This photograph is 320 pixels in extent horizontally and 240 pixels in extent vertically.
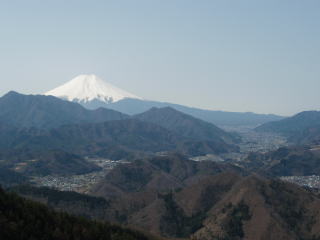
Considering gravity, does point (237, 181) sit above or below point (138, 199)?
above

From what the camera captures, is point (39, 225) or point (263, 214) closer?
point (39, 225)

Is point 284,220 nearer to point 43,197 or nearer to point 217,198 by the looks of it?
point 217,198

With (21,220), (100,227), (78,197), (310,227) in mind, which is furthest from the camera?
(78,197)

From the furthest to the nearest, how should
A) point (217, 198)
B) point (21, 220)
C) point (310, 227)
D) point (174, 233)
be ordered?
point (217, 198) → point (174, 233) → point (310, 227) → point (21, 220)

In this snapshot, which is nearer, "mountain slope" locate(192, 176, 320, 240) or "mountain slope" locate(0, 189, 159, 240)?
"mountain slope" locate(0, 189, 159, 240)

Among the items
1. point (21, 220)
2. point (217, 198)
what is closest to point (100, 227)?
point (21, 220)

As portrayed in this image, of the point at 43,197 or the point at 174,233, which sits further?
the point at 43,197

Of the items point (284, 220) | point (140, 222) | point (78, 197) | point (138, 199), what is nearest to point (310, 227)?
point (284, 220)

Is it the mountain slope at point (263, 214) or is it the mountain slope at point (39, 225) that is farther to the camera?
the mountain slope at point (263, 214)

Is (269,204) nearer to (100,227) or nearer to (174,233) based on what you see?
(174,233)

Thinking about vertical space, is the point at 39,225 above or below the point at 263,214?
above
